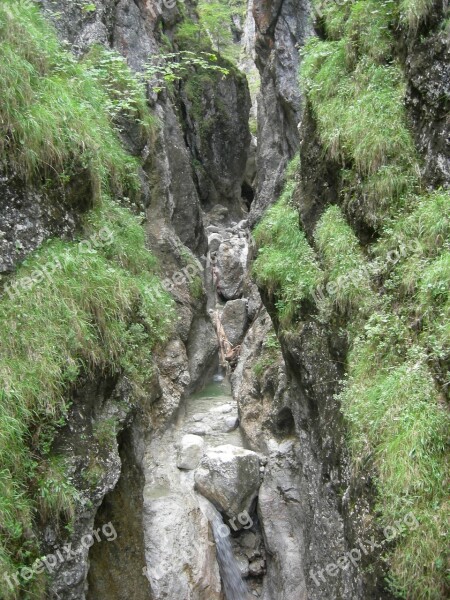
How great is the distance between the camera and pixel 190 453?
1071 cm

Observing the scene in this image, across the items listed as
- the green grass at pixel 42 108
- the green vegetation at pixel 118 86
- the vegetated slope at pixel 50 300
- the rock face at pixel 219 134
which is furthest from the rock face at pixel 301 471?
the rock face at pixel 219 134

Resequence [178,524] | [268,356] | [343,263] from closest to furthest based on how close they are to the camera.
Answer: [343,263] → [178,524] → [268,356]

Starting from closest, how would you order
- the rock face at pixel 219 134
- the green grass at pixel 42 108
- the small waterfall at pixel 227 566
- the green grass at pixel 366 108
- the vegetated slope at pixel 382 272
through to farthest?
the vegetated slope at pixel 382 272, the green grass at pixel 42 108, the green grass at pixel 366 108, the small waterfall at pixel 227 566, the rock face at pixel 219 134

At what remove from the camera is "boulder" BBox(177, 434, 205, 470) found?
10.6 meters

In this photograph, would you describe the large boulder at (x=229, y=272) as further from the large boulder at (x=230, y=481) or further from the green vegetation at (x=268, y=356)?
the large boulder at (x=230, y=481)

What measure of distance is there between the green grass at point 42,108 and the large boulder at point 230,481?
5444mm

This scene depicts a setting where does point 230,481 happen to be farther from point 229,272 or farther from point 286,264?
point 229,272

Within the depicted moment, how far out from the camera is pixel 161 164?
577 inches

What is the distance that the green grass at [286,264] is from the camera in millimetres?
8758

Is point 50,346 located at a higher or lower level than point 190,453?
higher

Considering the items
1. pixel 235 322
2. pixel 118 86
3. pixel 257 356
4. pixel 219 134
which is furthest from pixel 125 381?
pixel 219 134

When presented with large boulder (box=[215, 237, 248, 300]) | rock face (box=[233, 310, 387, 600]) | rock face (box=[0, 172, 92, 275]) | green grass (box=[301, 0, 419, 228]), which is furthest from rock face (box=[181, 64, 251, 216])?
rock face (box=[0, 172, 92, 275])

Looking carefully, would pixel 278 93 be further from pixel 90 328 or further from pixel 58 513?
pixel 58 513

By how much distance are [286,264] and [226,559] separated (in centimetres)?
542
